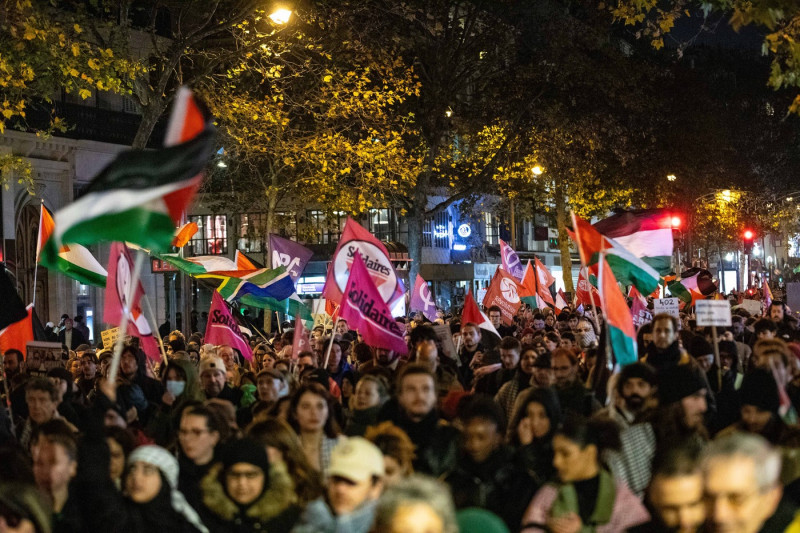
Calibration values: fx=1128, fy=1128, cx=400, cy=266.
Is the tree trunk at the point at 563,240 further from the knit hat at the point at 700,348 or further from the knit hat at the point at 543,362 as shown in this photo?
the knit hat at the point at 543,362

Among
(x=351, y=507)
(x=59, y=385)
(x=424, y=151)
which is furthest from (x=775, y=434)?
(x=424, y=151)

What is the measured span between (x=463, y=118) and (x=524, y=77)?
8.41ft

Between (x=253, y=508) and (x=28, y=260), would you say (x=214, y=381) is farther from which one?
(x=28, y=260)

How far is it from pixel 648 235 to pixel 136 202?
30.5 ft

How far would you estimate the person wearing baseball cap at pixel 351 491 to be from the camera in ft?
15.3

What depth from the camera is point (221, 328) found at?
14805 millimetres

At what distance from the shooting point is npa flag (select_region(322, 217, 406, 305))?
13.1 m

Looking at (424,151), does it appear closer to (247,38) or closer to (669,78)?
(247,38)

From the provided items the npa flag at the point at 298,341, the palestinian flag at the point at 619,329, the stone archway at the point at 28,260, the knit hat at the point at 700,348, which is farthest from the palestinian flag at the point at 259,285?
the stone archway at the point at 28,260

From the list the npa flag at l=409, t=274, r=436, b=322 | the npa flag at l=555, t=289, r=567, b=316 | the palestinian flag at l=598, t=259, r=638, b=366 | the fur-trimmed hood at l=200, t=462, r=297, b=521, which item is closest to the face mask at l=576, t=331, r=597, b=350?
the palestinian flag at l=598, t=259, r=638, b=366

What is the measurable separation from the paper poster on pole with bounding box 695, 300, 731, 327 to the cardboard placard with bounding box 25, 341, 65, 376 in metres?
6.21

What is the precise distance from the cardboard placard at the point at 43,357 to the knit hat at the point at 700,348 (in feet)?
19.7

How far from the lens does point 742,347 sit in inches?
488

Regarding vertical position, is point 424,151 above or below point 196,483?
above
